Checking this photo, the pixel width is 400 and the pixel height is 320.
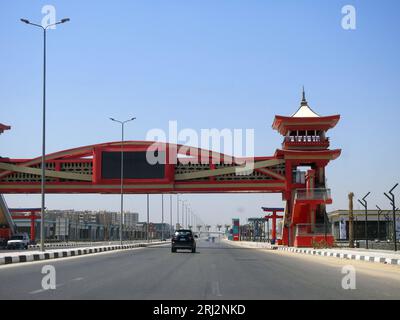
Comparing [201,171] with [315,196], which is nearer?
[315,196]

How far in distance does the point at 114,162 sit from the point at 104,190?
3.30 m

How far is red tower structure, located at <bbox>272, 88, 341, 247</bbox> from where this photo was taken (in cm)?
Answer: 6259

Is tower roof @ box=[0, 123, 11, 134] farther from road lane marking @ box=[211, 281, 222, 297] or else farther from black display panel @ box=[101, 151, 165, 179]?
road lane marking @ box=[211, 281, 222, 297]

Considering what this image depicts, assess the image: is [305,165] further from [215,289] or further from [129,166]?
[215,289]

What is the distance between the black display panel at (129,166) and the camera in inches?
2717

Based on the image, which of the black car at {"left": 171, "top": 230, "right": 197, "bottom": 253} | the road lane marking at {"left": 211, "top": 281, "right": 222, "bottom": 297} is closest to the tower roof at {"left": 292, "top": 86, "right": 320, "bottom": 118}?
the black car at {"left": 171, "top": 230, "right": 197, "bottom": 253}

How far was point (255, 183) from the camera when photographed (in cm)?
6694

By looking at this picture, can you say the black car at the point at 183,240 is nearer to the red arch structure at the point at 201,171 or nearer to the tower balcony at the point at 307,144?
the red arch structure at the point at 201,171

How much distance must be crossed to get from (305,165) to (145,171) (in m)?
17.4

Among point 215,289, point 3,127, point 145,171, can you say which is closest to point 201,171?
point 145,171

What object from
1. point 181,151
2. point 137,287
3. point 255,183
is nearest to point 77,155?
point 181,151

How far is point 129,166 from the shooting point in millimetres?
69562
